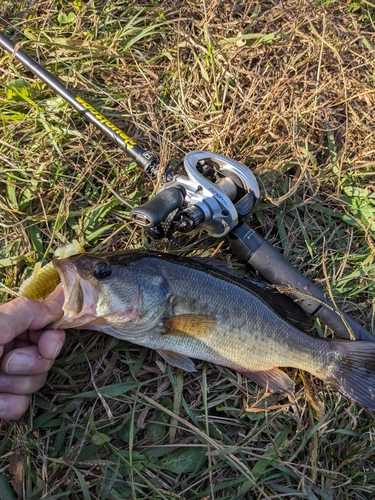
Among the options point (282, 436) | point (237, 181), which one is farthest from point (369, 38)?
point (282, 436)

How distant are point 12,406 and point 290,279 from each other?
209 centimetres

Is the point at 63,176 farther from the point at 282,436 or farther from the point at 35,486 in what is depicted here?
the point at 282,436

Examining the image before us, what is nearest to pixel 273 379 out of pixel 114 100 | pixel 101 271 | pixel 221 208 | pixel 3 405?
pixel 221 208

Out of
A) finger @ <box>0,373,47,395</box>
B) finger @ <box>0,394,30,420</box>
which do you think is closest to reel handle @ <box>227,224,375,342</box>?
finger @ <box>0,373,47,395</box>

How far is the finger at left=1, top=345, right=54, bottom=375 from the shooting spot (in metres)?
2.75

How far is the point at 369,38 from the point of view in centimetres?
412

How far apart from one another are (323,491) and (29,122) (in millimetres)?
3640

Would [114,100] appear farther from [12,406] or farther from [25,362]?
[12,406]

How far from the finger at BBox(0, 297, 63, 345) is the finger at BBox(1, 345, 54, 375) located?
0.58ft

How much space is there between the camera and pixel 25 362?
9.13ft

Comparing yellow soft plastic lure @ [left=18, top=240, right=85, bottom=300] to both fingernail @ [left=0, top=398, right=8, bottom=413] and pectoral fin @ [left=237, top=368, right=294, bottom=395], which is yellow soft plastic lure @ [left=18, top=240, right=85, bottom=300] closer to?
fingernail @ [left=0, top=398, right=8, bottom=413]

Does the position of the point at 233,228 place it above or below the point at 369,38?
below

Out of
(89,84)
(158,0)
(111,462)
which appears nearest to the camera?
(111,462)

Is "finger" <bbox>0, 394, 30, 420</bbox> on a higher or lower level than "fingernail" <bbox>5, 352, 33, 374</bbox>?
lower
